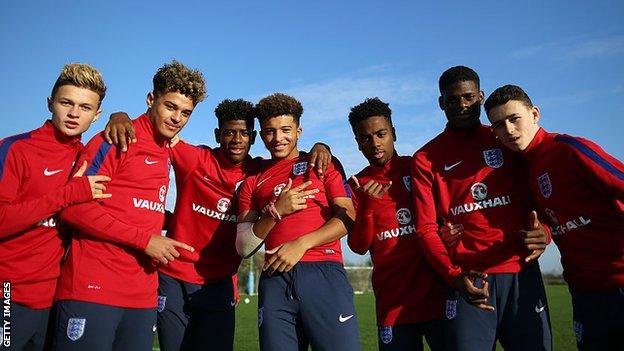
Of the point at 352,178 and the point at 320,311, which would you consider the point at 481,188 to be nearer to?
the point at 352,178

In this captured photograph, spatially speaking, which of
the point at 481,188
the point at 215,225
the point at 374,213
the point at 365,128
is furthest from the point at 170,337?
the point at 481,188

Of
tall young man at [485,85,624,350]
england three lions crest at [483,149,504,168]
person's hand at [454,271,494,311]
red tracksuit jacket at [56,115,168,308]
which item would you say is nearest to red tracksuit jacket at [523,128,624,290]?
tall young man at [485,85,624,350]

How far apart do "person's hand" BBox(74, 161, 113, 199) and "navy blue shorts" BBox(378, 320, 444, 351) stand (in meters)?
2.36

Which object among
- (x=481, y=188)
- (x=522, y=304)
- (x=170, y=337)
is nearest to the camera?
(x=522, y=304)

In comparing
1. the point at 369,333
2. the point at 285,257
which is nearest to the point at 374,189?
the point at 285,257

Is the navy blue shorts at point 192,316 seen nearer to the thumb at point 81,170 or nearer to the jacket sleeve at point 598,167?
the thumb at point 81,170

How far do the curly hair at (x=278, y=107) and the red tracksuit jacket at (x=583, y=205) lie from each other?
1.92m

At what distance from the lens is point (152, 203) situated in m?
4.33

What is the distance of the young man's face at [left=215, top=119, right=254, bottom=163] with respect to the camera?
5.14m

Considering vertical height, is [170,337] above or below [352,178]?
below

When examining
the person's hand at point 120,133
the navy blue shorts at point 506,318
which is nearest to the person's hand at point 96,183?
the person's hand at point 120,133

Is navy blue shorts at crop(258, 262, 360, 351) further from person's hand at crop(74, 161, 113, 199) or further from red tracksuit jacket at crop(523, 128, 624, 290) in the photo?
red tracksuit jacket at crop(523, 128, 624, 290)

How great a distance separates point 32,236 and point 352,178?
7.97 feet

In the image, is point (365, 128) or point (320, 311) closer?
point (320, 311)
